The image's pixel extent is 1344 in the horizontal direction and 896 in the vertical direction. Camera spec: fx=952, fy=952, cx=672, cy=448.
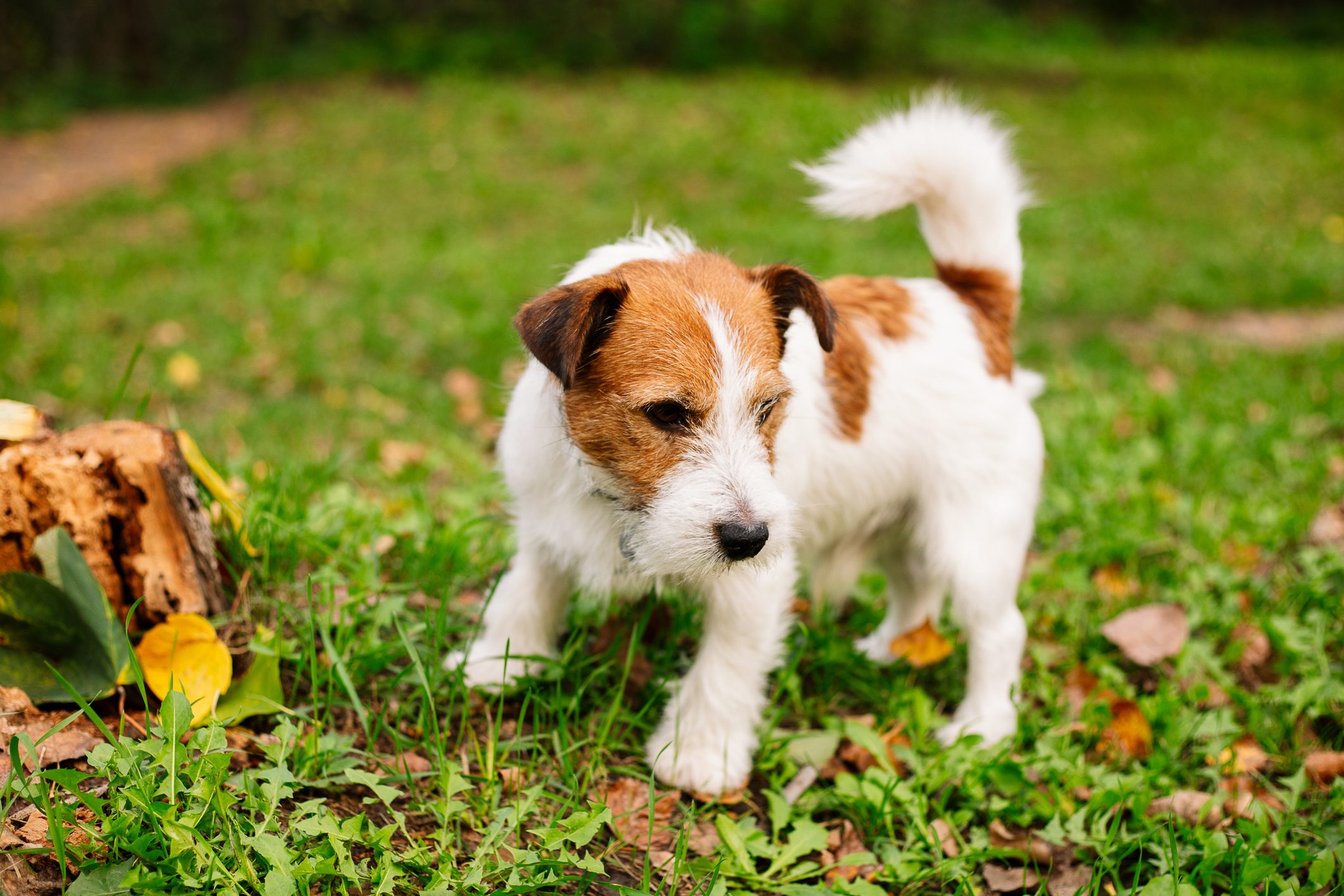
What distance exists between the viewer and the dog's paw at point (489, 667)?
9.16 feet

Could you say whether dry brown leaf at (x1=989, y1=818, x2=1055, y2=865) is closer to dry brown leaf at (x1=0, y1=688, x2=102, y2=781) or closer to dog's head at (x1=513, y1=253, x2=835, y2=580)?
dog's head at (x1=513, y1=253, x2=835, y2=580)

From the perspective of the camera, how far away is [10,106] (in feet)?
51.2

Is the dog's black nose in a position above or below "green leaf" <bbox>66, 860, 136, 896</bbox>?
above

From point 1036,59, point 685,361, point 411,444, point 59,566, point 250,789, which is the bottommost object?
point 411,444

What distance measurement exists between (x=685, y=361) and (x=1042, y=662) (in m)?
1.94

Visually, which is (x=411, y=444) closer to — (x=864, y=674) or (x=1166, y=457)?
(x=864, y=674)

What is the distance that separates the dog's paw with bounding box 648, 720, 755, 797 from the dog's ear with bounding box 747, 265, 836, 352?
1.14 metres

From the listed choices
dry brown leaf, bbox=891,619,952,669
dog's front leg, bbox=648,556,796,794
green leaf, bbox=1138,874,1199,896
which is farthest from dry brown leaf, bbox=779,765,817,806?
green leaf, bbox=1138,874,1199,896

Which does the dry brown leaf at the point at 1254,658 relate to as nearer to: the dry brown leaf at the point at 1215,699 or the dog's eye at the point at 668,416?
the dry brown leaf at the point at 1215,699

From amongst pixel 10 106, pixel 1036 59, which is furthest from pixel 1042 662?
pixel 1036 59

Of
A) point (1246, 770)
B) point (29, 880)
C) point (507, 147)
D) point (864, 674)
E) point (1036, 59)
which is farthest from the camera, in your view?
point (1036, 59)

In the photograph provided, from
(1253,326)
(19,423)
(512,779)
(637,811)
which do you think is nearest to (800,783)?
(637,811)

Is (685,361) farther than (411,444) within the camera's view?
Answer: No

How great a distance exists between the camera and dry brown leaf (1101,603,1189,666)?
11.0 feet
